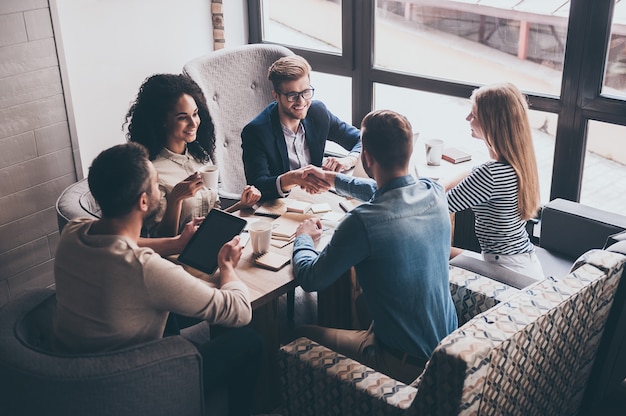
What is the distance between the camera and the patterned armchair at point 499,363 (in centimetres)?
177

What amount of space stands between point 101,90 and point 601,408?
2928 millimetres

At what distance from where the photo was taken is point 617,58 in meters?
3.05

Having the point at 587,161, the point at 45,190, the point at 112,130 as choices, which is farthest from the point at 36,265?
the point at 587,161

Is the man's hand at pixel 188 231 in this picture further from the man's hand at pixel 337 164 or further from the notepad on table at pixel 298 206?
the man's hand at pixel 337 164

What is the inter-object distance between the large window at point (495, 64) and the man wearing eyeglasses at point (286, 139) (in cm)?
84

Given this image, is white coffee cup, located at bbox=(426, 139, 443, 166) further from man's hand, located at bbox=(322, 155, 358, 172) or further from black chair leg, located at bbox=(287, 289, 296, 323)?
black chair leg, located at bbox=(287, 289, 296, 323)

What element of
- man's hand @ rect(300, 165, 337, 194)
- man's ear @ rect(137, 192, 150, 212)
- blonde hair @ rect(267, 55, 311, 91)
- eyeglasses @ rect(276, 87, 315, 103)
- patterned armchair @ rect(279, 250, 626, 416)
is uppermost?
blonde hair @ rect(267, 55, 311, 91)

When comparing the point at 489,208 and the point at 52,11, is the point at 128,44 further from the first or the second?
the point at 489,208

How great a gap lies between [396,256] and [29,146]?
2.17 metres

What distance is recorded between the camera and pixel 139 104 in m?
2.73

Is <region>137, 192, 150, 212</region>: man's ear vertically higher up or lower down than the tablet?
higher up

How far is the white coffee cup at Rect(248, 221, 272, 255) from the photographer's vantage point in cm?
235

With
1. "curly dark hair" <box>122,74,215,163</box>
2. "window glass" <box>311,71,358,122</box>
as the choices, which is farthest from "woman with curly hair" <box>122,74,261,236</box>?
"window glass" <box>311,71,358,122</box>

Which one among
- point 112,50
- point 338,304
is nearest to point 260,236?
point 338,304
